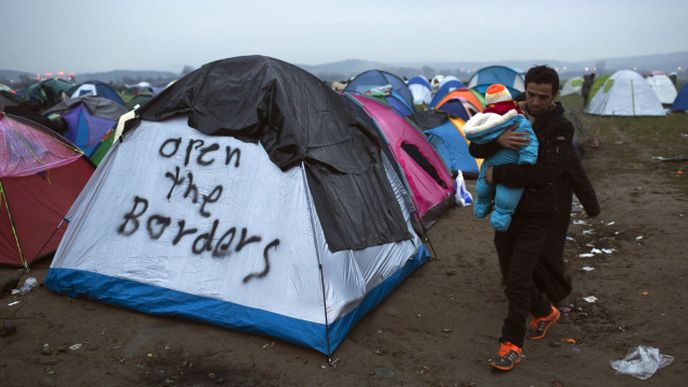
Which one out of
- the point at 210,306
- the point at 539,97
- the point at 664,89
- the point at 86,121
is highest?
the point at 539,97

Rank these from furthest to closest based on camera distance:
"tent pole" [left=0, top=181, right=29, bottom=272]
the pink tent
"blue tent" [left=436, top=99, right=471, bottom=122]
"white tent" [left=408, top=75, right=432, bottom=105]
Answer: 1. "white tent" [left=408, top=75, right=432, bottom=105]
2. "blue tent" [left=436, top=99, right=471, bottom=122]
3. the pink tent
4. "tent pole" [left=0, top=181, right=29, bottom=272]

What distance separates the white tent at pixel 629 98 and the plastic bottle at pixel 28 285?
2109cm

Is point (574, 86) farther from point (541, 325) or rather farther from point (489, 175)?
point (489, 175)

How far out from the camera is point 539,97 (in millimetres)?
3457

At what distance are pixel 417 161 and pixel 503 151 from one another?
4088mm

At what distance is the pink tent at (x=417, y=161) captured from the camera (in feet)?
23.2

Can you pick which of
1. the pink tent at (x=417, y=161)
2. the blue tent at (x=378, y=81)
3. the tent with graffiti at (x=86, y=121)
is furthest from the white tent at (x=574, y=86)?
the tent with graffiti at (x=86, y=121)

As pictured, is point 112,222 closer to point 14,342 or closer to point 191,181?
point 191,181

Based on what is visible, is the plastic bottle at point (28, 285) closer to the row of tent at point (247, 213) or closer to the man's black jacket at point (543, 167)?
the row of tent at point (247, 213)

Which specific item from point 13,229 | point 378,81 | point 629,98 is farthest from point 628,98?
point 13,229

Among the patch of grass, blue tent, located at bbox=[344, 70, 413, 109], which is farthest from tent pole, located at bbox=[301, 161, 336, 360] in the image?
blue tent, located at bbox=[344, 70, 413, 109]

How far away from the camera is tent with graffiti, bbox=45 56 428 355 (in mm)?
3957

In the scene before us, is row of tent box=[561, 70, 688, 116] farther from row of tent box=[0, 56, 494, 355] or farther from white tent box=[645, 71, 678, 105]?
row of tent box=[0, 56, 494, 355]

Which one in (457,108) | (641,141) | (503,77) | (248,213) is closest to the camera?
(248,213)
